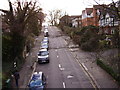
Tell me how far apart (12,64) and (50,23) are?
80.0 metres

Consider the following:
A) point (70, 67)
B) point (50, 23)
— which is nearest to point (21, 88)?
point (70, 67)

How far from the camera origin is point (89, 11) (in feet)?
214

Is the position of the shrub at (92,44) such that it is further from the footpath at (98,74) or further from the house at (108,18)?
the footpath at (98,74)

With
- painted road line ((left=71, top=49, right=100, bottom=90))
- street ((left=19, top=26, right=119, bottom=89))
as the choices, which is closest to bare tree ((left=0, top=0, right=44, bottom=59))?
street ((left=19, top=26, right=119, bottom=89))

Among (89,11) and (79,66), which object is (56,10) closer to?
(89,11)

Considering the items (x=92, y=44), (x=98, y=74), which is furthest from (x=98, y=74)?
(x=92, y=44)

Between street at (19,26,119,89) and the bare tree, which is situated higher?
the bare tree

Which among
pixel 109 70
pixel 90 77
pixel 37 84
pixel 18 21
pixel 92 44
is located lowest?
pixel 90 77

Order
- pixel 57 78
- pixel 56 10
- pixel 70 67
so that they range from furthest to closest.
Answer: pixel 56 10 < pixel 70 67 < pixel 57 78

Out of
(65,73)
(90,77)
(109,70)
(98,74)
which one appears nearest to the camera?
(109,70)

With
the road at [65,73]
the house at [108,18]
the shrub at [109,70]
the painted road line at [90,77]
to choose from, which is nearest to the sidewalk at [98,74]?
the painted road line at [90,77]

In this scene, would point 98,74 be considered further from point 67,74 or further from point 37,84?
point 37,84

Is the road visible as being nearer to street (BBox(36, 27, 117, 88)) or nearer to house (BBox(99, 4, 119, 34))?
street (BBox(36, 27, 117, 88))

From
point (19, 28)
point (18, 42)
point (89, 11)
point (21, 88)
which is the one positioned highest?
point (89, 11)
